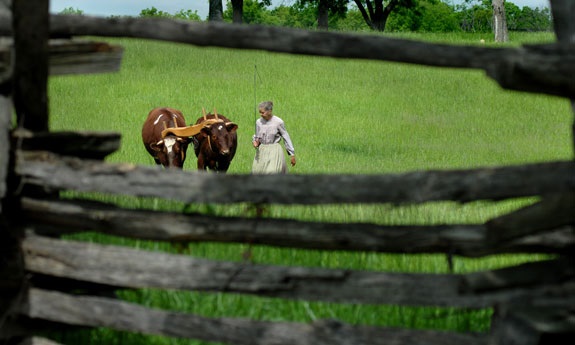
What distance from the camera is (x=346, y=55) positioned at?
421 cm

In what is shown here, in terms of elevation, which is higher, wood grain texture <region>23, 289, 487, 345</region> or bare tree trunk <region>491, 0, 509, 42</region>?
bare tree trunk <region>491, 0, 509, 42</region>

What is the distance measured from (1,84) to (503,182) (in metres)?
2.49

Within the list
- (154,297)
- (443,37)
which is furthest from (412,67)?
(154,297)

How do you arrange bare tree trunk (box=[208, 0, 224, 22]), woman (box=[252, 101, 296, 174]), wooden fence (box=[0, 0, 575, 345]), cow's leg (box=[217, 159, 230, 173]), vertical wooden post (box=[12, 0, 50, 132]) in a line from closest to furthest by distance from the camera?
wooden fence (box=[0, 0, 575, 345]) < vertical wooden post (box=[12, 0, 50, 132]) < woman (box=[252, 101, 296, 174]) < cow's leg (box=[217, 159, 230, 173]) < bare tree trunk (box=[208, 0, 224, 22])

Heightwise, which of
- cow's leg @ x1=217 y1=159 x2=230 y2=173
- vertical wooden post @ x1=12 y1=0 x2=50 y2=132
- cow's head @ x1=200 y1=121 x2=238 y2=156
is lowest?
cow's leg @ x1=217 y1=159 x2=230 y2=173

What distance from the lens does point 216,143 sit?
11.9m

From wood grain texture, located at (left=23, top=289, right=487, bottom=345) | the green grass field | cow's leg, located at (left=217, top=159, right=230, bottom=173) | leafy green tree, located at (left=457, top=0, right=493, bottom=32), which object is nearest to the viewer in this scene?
wood grain texture, located at (left=23, top=289, right=487, bottom=345)

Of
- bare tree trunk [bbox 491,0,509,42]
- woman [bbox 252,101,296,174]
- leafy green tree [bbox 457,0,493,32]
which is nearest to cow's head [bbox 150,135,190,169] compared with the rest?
woman [bbox 252,101,296,174]

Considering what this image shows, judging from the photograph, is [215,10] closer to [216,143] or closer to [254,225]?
[216,143]

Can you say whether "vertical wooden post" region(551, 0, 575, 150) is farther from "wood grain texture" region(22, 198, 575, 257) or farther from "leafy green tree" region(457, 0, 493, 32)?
"leafy green tree" region(457, 0, 493, 32)

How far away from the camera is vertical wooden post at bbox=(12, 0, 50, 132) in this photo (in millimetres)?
4551

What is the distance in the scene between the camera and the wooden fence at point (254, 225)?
395cm

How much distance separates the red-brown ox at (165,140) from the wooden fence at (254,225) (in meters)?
7.44

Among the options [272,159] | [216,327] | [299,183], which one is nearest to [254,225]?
[299,183]
